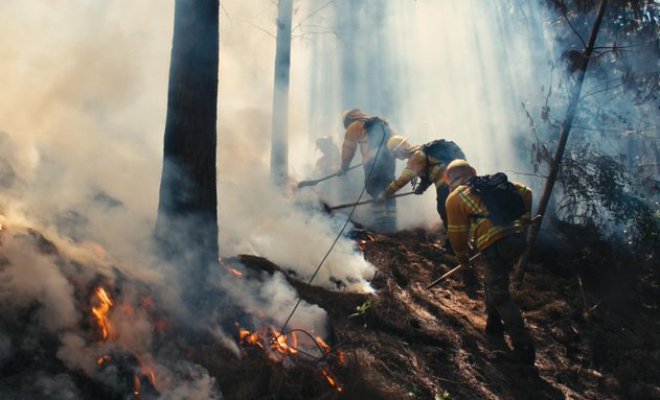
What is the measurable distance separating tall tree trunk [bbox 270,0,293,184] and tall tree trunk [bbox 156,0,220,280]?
452cm

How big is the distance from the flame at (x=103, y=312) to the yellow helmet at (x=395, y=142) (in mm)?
5192

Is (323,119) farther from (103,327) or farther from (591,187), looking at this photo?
(103,327)

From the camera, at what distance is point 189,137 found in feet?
14.9

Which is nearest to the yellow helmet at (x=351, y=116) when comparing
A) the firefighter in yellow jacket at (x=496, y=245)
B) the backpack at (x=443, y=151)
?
the backpack at (x=443, y=151)

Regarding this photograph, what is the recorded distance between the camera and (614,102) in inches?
392

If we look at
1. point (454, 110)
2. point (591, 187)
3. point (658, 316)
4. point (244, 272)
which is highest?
point (454, 110)

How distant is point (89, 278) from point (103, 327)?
42 centimetres

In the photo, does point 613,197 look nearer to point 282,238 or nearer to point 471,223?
point 471,223

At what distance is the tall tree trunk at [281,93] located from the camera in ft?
30.2

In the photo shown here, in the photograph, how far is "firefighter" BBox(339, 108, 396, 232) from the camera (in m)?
8.30

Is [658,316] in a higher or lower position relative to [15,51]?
lower

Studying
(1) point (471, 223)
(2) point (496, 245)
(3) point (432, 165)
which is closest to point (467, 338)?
(2) point (496, 245)

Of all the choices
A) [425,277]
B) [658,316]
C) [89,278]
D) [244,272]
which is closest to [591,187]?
[658,316]

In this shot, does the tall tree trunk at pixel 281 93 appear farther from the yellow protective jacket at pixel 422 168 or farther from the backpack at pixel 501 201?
the backpack at pixel 501 201
